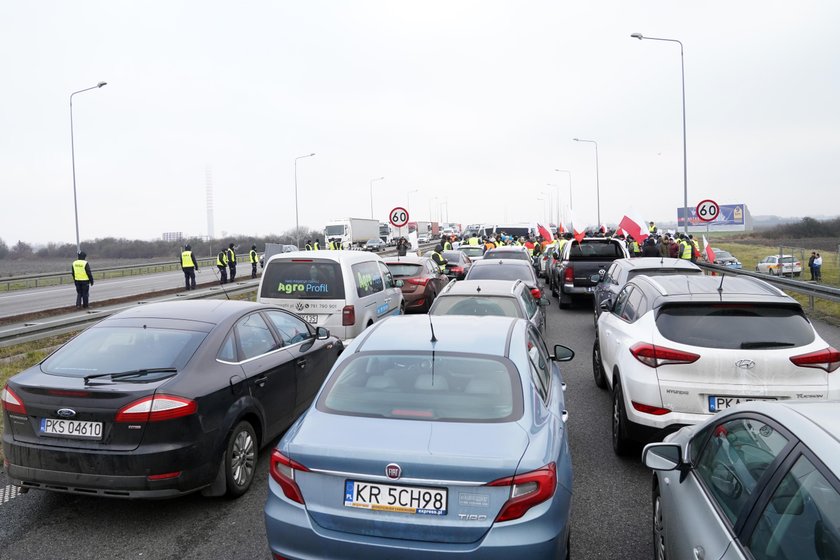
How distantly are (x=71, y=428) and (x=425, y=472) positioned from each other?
2.82 meters

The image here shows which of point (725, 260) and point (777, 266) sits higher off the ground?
point (725, 260)

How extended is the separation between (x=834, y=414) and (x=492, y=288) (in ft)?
21.5

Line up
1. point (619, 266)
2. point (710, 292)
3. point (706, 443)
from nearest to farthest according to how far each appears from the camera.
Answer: point (706, 443) → point (710, 292) → point (619, 266)

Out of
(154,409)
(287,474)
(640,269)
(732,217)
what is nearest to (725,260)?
(640,269)

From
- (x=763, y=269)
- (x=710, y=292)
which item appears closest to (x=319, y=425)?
(x=710, y=292)

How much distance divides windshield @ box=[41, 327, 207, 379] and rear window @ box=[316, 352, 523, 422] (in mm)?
1694

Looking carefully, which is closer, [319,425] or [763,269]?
[319,425]

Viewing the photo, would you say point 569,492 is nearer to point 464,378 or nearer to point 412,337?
point 464,378

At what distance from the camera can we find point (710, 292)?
5762mm

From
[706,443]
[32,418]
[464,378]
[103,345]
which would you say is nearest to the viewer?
[706,443]

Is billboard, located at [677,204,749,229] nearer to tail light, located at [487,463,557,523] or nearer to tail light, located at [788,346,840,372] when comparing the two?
tail light, located at [788,346,840,372]

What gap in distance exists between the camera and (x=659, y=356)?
5.30m

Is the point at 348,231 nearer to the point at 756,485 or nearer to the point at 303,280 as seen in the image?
the point at 303,280

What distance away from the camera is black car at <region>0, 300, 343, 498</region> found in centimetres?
435
